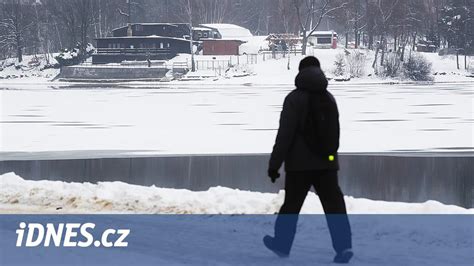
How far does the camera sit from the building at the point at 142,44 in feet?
267

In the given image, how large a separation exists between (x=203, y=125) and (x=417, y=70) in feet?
141

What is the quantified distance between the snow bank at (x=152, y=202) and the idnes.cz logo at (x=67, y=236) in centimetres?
140

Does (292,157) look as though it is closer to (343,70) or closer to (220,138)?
(220,138)

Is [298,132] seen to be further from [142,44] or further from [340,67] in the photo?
[142,44]

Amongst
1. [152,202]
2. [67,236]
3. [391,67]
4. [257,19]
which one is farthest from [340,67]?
[257,19]

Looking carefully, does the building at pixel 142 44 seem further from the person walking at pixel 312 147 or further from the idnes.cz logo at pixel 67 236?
the person walking at pixel 312 147

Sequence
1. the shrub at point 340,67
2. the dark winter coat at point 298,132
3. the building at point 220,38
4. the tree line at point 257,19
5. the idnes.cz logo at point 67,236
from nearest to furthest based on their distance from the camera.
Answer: the dark winter coat at point 298,132, the idnes.cz logo at point 67,236, the shrub at point 340,67, the tree line at point 257,19, the building at point 220,38

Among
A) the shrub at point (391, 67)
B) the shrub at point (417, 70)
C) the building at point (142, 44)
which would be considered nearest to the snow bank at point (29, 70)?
the building at point (142, 44)

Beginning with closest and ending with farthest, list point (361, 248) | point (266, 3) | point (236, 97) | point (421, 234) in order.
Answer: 1. point (361, 248)
2. point (421, 234)
3. point (236, 97)
4. point (266, 3)

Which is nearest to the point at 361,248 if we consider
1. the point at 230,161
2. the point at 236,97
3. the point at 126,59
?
the point at 230,161

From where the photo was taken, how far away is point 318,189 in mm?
7434

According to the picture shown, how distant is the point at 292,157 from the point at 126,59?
7555 cm

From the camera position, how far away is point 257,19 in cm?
12538

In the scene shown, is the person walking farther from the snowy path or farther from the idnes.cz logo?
the idnes.cz logo
